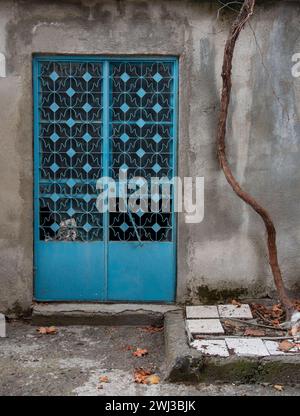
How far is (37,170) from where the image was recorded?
255 inches

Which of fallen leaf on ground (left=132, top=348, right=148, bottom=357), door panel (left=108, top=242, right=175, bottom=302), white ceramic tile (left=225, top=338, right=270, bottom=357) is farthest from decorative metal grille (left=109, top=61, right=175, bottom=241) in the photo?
white ceramic tile (left=225, top=338, right=270, bottom=357)

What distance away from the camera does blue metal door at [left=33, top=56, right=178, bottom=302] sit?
6395 mm

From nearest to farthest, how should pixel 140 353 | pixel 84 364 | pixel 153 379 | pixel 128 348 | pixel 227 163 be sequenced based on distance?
1. pixel 153 379
2. pixel 84 364
3. pixel 140 353
4. pixel 128 348
5. pixel 227 163

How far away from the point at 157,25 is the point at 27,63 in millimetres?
1390

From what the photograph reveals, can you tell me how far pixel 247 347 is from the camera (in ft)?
17.3

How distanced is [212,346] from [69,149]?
2.57 metres

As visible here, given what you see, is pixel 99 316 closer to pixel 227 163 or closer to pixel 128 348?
pixel 128 348

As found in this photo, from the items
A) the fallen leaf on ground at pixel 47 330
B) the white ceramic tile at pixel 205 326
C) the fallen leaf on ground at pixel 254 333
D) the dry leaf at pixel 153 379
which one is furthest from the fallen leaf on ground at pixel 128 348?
the fallen leaf on ground at pixel 254 333

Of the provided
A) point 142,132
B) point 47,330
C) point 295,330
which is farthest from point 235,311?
point 142,132

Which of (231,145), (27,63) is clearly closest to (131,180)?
(231,145)

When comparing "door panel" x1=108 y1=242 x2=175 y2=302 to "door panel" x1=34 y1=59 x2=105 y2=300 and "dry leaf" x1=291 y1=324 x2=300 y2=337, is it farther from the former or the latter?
"dry leaf" x1=291 y1=324 x2=300 y2=337

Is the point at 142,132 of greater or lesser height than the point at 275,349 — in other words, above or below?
above

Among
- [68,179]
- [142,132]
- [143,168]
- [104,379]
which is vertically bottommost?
[104,379]

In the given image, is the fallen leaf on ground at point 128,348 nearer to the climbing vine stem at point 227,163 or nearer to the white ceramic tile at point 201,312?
the white ceramic tile at point 201,312
